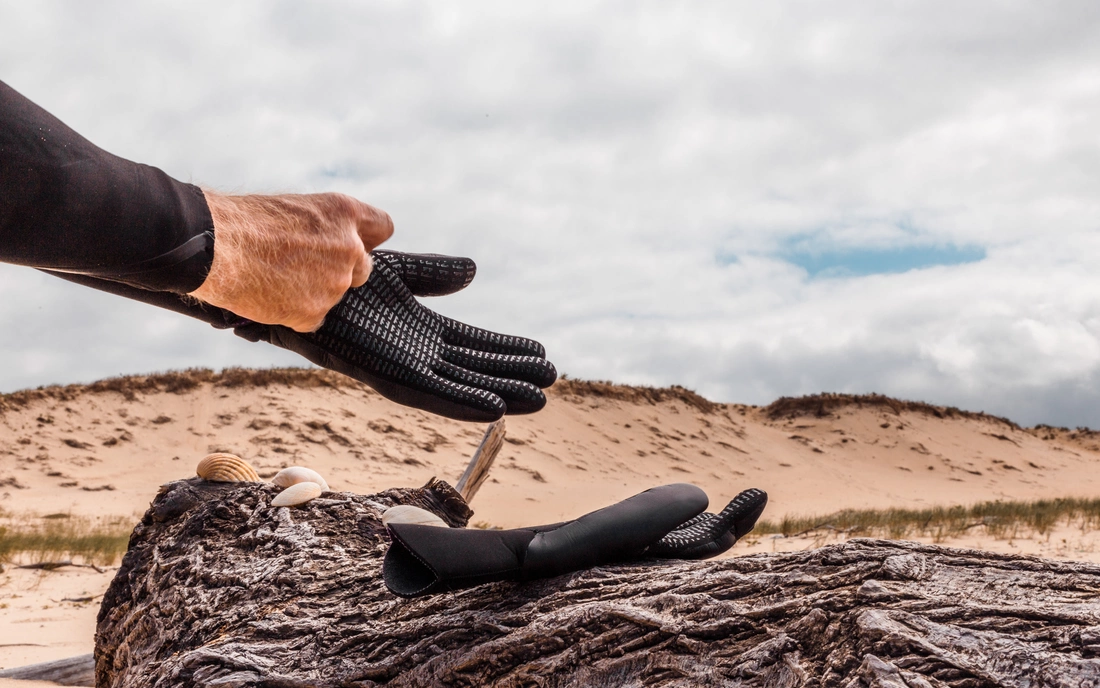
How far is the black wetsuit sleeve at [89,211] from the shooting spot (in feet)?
4.65

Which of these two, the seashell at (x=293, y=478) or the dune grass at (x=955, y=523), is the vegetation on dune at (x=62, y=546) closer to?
the seashell at (x=293, y=478)

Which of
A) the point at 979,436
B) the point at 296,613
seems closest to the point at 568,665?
the point at 296,613

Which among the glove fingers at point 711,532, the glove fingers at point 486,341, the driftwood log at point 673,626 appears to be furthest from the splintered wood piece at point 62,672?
the glove fingers at point 711,532

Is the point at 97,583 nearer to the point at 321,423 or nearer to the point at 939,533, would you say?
the point at 939,533

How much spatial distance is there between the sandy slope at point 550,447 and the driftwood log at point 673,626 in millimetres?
7994

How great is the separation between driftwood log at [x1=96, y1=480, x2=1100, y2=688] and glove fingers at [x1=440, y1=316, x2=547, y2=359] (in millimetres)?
772

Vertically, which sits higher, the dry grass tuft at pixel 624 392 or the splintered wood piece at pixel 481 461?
the dry grass tuft at pixel 624 392

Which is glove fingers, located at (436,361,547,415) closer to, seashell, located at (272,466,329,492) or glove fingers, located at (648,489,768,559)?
glove fingers, located at (648,489,768,559)

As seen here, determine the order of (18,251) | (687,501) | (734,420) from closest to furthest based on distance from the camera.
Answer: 1. (18,251)
2. (687,501)
3. (734,420)

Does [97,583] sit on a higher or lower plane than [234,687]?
lower

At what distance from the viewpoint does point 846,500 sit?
773 inches

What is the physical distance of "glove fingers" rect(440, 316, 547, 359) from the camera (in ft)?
8.23

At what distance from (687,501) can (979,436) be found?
2995 cm

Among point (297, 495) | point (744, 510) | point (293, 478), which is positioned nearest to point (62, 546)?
point (293, 478)
